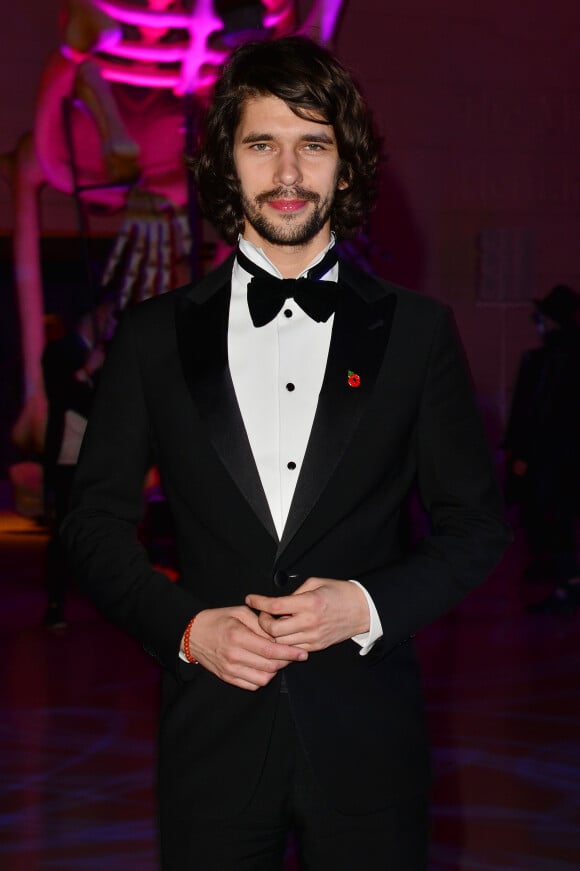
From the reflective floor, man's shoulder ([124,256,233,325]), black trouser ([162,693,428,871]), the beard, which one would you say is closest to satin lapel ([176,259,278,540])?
man's shoulder ([124,256,233,325])

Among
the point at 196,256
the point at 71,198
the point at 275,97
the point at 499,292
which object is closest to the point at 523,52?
the point at 499,292

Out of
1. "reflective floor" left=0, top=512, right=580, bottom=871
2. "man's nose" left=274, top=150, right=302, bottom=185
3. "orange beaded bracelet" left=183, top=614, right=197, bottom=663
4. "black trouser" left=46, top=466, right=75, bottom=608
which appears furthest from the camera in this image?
"black trouser" left=46, top=466, right=75, bottom=608

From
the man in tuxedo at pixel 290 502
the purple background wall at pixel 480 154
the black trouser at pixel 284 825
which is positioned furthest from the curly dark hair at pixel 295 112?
the purple background wall at pixel 480 154

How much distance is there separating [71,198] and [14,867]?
7743mm

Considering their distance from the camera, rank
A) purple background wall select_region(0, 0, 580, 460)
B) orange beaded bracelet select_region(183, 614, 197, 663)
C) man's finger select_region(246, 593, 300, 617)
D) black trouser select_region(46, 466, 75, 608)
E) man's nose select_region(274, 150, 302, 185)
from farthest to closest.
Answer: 1. purple background wall select_region(0, 0, 580, 460)
2. black trouser select_region(46, 466, 75, 608)
3. man's nose select_region(274, 150, 302, 185)
4. orange beaded bracelet select_region(183, 614, 197, 663)
5. man's finger select_region(246, 593, 300, 617)

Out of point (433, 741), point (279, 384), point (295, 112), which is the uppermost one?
point (295, 112)

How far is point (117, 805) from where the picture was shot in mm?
3738

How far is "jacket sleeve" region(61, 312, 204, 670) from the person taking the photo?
1.70 meters

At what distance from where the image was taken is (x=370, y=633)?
1.68m

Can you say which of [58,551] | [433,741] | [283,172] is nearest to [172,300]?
[283,172]

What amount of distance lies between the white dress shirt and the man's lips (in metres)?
0.09

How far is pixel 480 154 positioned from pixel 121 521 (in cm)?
1040

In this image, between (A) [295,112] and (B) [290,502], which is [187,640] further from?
(A) [295,112]

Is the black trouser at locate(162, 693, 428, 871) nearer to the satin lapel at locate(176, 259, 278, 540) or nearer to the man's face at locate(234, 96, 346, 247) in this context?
the satin lapel at locate(176, 259, 278, 540)
